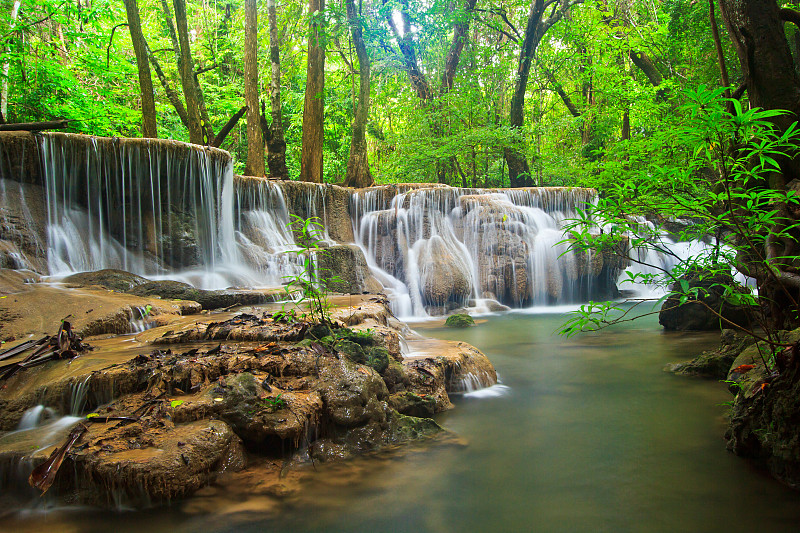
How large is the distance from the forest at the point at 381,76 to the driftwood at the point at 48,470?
10003 millimetres

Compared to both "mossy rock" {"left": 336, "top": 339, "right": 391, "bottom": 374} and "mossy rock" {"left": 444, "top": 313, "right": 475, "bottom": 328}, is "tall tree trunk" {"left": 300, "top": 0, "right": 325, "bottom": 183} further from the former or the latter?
"mossy rock" {"left": 336, "top": 339, "right": 391, "bottom": 374}

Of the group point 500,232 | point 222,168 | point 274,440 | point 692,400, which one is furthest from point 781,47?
point 222,168

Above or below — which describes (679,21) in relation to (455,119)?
above

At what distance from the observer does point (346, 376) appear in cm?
412

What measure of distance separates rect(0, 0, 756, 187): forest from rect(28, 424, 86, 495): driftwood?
32.8 feet

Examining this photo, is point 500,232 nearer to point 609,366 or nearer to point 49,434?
point 609,366

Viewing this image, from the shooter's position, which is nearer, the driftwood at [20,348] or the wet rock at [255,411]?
the wet rock at [255,411]

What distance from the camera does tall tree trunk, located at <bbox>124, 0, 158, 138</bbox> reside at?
11.1m

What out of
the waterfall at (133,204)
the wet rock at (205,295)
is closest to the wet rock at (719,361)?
the wet rock at (205,295)

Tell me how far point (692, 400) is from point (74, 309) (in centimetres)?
691

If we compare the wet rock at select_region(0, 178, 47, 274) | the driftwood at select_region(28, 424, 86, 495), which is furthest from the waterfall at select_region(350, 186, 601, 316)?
the driftwood at select_region(28, 424, 86, 495)

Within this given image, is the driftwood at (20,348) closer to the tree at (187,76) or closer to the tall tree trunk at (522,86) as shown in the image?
the tree at (187,76)

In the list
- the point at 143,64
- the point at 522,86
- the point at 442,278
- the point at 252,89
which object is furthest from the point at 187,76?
the point at 522,86

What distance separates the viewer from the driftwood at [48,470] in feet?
9.42
